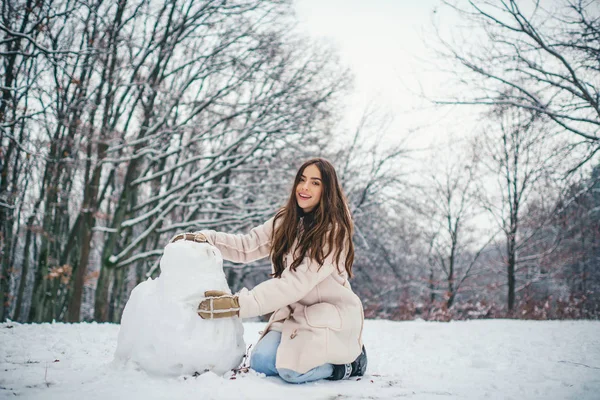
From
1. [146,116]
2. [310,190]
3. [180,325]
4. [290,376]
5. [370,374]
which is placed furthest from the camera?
[146,116]

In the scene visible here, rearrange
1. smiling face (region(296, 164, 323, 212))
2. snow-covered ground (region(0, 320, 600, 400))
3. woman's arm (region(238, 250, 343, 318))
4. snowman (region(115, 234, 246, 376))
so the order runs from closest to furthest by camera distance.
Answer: snow-covered ground (region(0, 320, 600, 400)), snowman (region(115, 234, 246, 376)), woman's arm (region(238, 250, 343, 318)), smiling face (region(296, 164, 323, 212))

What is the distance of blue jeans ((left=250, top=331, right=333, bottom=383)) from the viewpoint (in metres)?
2.34

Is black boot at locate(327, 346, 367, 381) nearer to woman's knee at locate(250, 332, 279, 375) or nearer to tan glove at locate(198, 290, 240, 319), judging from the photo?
woman's knee at locate(250, 332, 279, 375)

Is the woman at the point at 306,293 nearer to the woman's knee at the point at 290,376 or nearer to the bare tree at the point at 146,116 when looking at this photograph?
the woman's knee at the point at 290,376

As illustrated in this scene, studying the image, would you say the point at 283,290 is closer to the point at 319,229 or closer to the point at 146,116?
the point at 319,229

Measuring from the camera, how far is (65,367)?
2.39m

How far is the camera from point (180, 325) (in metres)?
2.21

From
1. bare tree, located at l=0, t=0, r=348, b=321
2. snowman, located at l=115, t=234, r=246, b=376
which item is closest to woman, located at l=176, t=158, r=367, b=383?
snowman, located at l=115, t=234, r=246, b=376

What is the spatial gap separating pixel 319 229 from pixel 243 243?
27.2 inches

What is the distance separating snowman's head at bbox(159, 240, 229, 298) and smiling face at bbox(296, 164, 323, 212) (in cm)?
76

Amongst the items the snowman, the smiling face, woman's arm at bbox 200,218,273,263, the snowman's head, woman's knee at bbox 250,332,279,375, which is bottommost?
woman's knee at bbox 250,332,279,375

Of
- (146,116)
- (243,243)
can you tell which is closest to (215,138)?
(146,116)

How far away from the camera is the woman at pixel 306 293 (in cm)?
232

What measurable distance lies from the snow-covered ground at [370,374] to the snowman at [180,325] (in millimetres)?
87
